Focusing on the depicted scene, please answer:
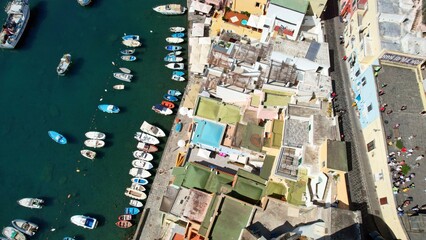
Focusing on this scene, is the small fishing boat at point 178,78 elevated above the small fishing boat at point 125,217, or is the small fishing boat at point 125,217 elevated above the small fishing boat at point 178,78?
the small fishing boat at point 178,78

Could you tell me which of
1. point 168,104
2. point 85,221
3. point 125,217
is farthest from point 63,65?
point 125,217

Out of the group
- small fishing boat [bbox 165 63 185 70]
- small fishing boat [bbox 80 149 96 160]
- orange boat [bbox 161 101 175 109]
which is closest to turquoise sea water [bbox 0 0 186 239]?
small fishing boat [bbox 80 149 96 160]

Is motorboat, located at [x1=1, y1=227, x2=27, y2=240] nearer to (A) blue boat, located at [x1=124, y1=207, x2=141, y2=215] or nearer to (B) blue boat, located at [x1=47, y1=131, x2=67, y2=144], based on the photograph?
(B) blue boat, located at [x1=47, y1=131, x2=67, y2=144]

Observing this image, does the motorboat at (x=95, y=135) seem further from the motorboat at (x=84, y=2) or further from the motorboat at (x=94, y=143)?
the motorboat at (x=84, y=2)

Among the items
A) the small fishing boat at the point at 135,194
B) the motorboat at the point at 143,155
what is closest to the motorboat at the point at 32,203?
the small fishing boat at the point at 135,194

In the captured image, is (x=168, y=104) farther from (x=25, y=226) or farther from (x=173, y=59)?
(x=25, y=226)

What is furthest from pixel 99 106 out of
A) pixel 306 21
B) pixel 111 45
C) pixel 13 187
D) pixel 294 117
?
pixel 306 21

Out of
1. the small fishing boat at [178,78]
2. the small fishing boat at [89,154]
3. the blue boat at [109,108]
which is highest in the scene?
the small fishing boat at [178,78]
